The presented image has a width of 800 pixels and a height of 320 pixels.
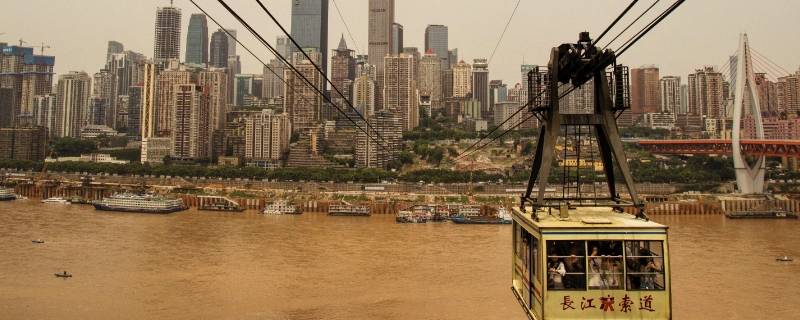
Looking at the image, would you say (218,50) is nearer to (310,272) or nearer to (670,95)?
(670,95)

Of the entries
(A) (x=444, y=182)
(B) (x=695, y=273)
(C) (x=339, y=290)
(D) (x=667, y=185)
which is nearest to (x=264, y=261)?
(C) (x=339, y=290)

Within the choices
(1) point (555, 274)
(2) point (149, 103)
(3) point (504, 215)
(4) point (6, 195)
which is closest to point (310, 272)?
(1) point (555, 274)

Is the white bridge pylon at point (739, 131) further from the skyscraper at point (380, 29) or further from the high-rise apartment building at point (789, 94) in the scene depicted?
the skyscraper at point (380, 29)

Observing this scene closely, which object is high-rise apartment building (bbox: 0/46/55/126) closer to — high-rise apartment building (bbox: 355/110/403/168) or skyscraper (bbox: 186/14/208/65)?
skyscraper (bbox: 186/14/208/65)

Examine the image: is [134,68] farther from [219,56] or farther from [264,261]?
[264,261]

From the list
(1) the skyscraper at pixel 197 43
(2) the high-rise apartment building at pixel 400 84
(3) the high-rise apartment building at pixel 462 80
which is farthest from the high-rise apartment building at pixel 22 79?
(3) the high-rise apartment building at pixel 462 80
